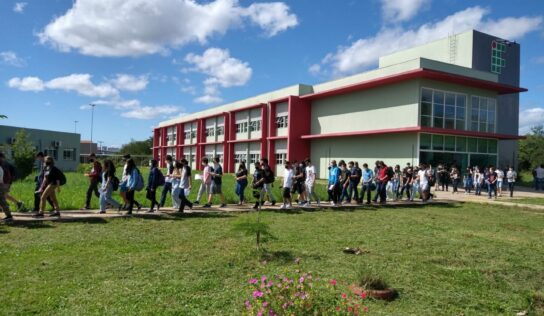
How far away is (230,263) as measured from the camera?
7.02 meters

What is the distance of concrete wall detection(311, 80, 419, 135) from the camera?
2933cm

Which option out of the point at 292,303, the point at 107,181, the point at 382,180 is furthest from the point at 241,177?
the point at 292,303

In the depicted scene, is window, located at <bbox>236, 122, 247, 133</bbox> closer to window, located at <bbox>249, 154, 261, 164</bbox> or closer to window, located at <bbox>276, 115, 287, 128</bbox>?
window, located at <bbox>249, 154, 261, 164</bbox>

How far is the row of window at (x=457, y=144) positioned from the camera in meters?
28.9

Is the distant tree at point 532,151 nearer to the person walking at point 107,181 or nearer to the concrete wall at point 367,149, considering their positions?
the concrete wall at point 367,149

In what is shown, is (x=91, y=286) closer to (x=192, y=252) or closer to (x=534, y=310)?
(x=192, y=252)

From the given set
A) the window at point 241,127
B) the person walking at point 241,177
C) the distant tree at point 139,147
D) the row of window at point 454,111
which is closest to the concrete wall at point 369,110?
the row of window at point 454,111

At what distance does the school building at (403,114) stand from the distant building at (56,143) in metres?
23.7

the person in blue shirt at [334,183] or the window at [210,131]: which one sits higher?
the window at [210,131]

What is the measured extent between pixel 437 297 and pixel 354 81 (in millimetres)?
29331

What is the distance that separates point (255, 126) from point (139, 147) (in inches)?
2763

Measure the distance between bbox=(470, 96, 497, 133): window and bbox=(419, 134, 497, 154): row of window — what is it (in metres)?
0.92

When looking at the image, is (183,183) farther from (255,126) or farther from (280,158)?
(255,126)

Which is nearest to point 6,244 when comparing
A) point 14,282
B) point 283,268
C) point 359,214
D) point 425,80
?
point 14,282
